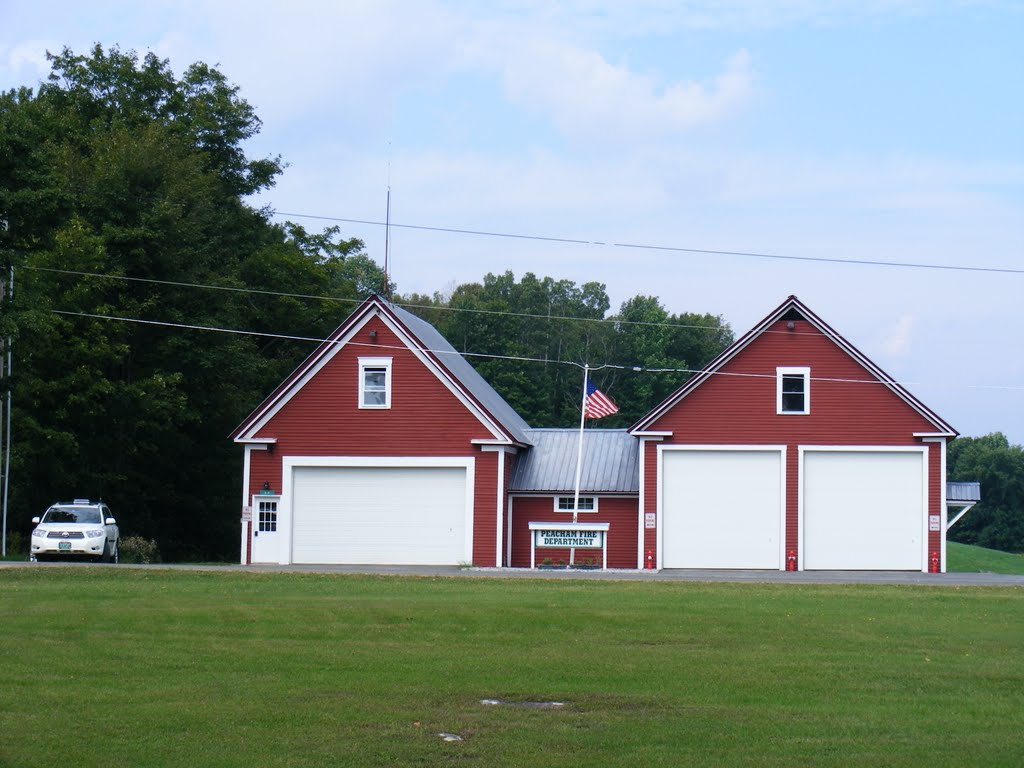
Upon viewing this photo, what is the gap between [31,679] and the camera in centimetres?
1359

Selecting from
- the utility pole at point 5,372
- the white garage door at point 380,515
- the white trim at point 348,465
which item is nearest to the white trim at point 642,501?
the white trim at point 348,465

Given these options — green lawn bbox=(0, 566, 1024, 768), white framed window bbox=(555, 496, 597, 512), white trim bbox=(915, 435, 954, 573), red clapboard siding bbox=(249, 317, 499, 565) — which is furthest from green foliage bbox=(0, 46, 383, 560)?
white trim bbox=(915, 435, 954, 573)

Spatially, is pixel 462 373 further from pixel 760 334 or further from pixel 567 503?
pixel 760 334

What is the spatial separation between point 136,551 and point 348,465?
7.34m

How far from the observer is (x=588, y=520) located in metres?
41.4

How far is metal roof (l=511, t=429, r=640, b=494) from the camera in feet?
Answer: 135

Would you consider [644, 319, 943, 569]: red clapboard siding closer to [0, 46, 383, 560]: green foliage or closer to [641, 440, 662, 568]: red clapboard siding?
[641, 440, 662, 568]: red clapboard siding

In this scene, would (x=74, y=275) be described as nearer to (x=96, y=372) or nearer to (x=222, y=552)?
(x=96, y=372)

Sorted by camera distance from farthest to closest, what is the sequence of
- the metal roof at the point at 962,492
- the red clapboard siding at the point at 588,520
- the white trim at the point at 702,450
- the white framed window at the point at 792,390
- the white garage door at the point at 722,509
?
1. the metal roof at the point at 962,492
2. the red clapboard siding at the point at 588,520
3. the white framed window at the point at 792,390
4. the white garage door at the point at 722,509
5. the white trim at the point at 702,450

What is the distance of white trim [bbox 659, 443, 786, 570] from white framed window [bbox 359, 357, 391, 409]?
8.28m

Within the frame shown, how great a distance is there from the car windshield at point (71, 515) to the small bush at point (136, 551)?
2876 millimetres

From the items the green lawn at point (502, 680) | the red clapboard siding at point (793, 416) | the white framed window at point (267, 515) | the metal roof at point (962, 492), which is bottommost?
the green lawn at point (502, 680)

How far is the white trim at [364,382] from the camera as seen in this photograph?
4019 cm

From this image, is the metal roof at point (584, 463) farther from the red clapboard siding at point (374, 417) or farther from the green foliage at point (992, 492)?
the green foliage at point (992, 492)
